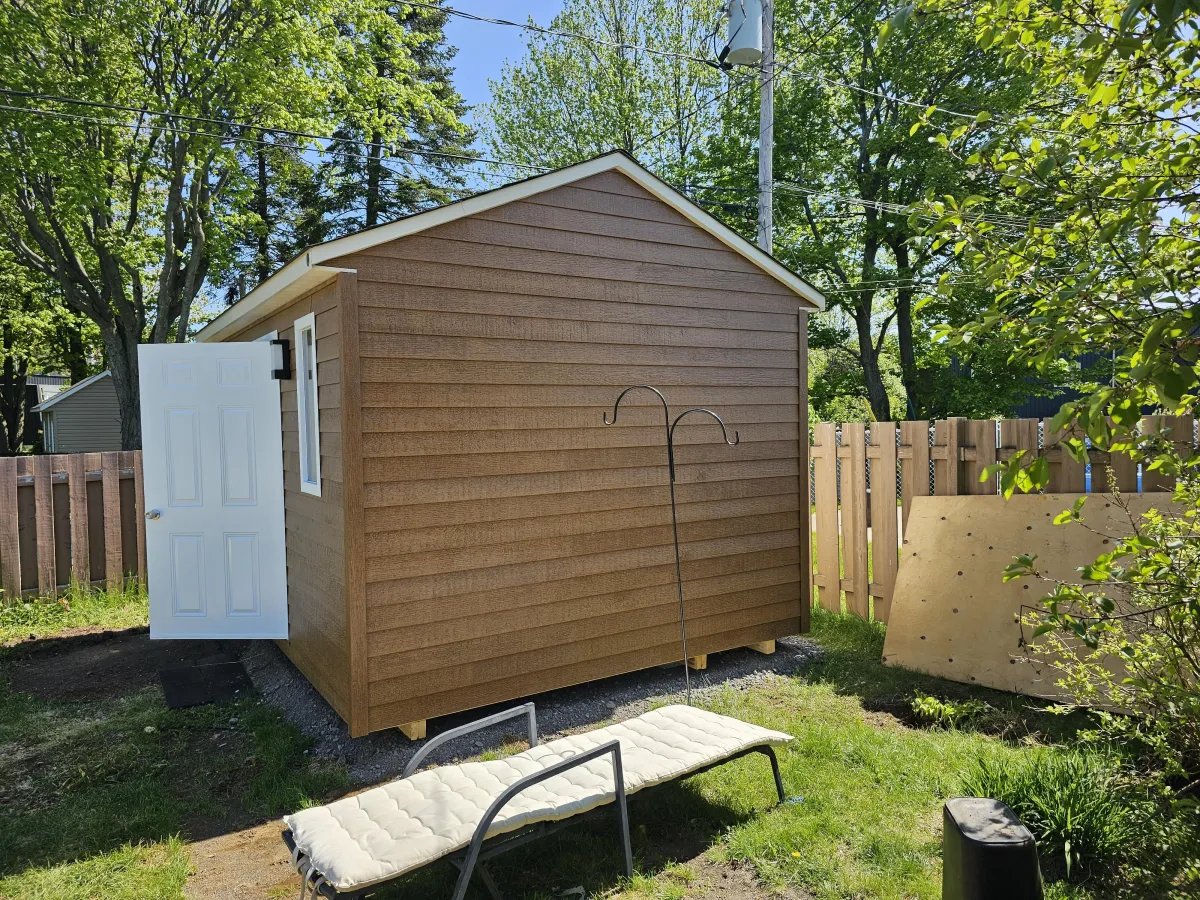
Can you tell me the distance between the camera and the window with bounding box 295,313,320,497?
4.52 m

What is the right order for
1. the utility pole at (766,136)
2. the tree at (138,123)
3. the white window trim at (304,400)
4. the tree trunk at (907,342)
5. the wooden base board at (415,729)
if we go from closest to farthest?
the wooden base board at (415,729) → the white window trim at (304,400) → the utility pole at (766,136) → the tree at (138,123) → the tree trunk at (907,342)

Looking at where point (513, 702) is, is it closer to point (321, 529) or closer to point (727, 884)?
point (321, 529)

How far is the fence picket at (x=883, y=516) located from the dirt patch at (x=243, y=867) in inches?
174

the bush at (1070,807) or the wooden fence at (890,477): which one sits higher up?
the wooden fence at (890,477)

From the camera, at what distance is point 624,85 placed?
18.0 meters

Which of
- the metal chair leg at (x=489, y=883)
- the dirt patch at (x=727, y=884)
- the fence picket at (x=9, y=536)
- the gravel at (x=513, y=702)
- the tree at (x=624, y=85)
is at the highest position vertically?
the tree at (x=624, y=85)

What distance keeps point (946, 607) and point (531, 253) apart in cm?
358

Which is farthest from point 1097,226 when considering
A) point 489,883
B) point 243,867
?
point 243,867

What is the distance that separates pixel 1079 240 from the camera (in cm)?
240

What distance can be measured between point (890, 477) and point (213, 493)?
5.07 meters

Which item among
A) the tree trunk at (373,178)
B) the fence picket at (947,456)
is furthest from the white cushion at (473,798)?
the tree trunk at (373,178)

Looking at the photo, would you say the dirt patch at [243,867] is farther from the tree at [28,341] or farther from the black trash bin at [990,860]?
the tree at [28,341]

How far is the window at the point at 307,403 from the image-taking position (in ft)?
14.8

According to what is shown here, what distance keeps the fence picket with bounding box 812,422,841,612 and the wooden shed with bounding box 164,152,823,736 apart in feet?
1.78
